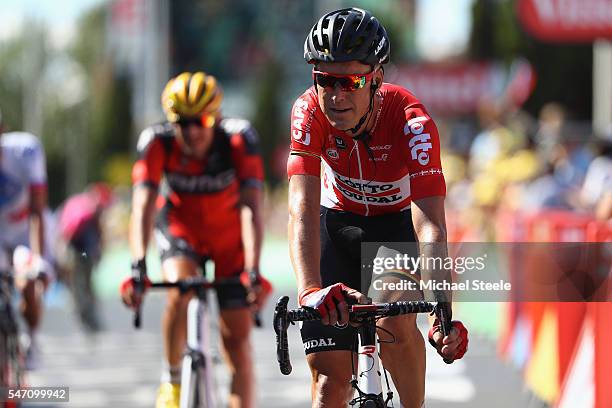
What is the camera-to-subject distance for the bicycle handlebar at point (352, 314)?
4.75m

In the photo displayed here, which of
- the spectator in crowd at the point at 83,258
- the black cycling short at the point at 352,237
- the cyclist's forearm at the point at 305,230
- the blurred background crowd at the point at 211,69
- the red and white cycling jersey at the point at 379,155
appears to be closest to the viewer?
the cyclist's forearm at the point at 305,230

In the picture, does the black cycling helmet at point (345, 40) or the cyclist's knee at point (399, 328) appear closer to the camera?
the black cycling helmet at point (345, 40)

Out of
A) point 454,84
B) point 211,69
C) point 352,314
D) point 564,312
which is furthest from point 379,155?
point 211,69

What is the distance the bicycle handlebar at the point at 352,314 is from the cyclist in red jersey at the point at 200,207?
2.40 metres

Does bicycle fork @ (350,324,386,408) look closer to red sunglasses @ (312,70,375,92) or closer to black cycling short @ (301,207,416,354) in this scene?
black cycling short @ (301,207,416,354)

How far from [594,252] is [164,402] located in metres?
3.21

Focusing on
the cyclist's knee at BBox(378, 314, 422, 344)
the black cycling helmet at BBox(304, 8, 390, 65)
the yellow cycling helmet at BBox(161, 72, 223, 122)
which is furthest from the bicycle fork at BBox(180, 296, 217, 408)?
the black cycling helmet at BBox(304, 8, 390, 65)

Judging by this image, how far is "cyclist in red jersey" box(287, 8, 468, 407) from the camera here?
17.0 feet

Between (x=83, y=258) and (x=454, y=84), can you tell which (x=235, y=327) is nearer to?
(x=83, y=258)

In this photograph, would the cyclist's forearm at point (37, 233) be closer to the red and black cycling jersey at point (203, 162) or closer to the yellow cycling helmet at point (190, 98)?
the red and black cycling jersey at point (203, 162)

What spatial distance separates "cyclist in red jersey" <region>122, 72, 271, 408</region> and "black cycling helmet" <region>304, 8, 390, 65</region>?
2.31m

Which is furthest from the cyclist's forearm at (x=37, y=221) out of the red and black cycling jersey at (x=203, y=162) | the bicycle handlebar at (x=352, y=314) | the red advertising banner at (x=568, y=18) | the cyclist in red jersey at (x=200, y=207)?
the red advertising banner at (x=568, y=18)

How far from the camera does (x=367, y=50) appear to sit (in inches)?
205

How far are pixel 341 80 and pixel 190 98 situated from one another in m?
2.54
